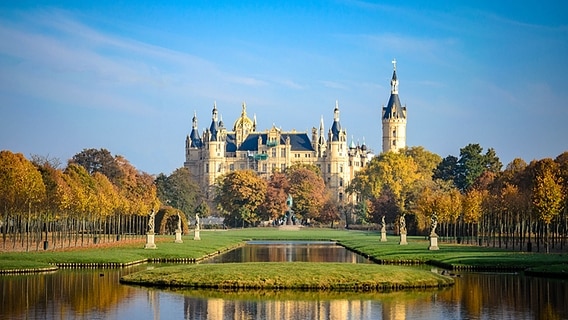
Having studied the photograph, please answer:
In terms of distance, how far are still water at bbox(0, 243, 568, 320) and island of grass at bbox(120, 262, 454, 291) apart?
1.21 metres

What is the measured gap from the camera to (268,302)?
32.0m

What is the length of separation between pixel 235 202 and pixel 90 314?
10476cm

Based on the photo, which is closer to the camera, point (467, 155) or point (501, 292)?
point (501, 292)

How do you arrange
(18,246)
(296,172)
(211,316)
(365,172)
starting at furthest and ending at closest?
(365,172), (296,172), (18,246), (211,316)

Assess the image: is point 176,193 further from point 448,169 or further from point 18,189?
point 18,189

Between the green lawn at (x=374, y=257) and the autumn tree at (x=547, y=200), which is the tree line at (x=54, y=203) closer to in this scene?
the green lawn at (x=374, y=257)

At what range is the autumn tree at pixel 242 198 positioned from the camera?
132 meters

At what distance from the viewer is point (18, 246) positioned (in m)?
58.9

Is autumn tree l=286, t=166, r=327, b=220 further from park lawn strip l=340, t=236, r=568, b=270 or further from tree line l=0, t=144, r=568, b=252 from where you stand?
park lawn strip l=340, t=236, r=568, b=270

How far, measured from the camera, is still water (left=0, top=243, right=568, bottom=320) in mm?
29109

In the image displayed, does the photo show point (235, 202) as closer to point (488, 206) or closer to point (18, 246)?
point (488, 206)

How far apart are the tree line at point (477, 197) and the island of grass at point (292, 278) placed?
19.7 m

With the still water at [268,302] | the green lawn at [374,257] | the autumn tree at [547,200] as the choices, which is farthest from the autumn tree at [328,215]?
the still water at [268,302]

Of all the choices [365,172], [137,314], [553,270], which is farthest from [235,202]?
[137,314]
